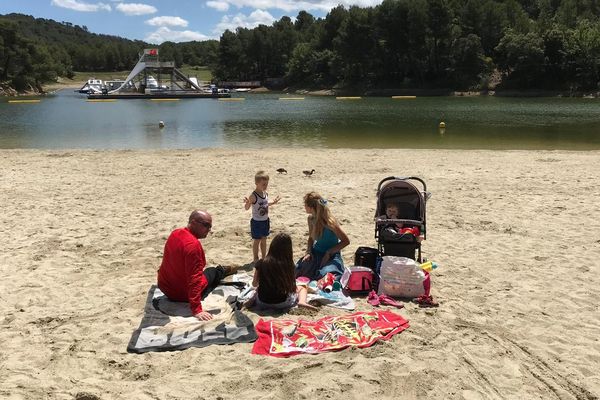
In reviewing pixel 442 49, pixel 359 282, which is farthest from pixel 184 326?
pixel 442 49

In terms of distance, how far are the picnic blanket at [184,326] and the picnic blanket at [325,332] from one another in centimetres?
22

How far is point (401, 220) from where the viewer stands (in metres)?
7.04

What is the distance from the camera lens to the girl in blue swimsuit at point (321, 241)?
6798 mm

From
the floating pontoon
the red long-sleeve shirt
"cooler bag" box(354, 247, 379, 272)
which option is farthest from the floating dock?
the red long-sleeve shirt

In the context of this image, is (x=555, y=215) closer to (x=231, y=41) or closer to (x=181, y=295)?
(x=181, y=295)

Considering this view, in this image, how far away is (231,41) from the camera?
138 metres

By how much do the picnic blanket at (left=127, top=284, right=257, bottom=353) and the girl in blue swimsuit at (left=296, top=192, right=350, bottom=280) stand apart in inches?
48.7

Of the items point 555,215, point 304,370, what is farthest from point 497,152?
point 304,370

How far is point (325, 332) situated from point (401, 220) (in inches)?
95.8

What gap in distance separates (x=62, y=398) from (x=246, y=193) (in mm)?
8280

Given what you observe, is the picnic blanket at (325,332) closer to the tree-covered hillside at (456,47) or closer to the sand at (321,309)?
the sand at (321,309)

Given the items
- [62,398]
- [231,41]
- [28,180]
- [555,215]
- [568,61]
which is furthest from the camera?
[231,41]

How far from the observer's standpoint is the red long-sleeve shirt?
5535 mm

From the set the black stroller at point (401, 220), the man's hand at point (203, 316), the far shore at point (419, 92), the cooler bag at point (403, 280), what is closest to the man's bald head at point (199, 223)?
the man's hand at point (203, 316)
